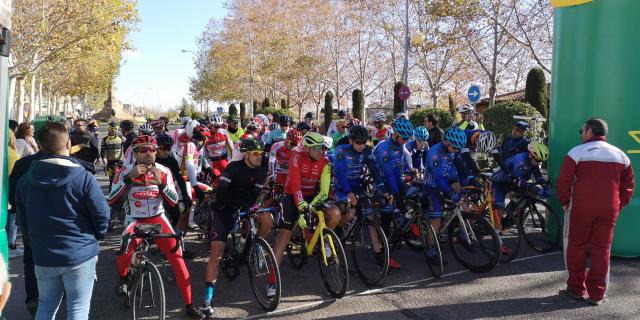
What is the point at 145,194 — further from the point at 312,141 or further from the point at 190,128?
the point at 190,128

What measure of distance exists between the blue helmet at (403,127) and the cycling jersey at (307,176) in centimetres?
131

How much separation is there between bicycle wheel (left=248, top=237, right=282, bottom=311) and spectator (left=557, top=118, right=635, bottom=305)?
3.22m

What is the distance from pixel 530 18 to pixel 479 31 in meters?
2.30

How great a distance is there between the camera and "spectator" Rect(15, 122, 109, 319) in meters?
3.25

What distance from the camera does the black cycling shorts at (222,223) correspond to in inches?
198

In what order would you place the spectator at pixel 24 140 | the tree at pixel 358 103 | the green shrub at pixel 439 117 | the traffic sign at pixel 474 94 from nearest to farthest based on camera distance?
1. the spectator at pixel 24 140
2. the traffic sign at pixel 474 94
3. the green shrub at pixel 439 117
4. the tree at pixel 358 103

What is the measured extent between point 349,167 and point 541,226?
3364 millimetres

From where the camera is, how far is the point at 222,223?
199 inches

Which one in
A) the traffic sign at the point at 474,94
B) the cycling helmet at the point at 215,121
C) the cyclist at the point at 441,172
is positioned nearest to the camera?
the cyclist at the point at 441,172

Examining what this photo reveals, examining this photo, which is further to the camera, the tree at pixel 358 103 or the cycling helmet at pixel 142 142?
the tree at pixel 358 103

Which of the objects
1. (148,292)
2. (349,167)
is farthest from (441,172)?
(148,292)

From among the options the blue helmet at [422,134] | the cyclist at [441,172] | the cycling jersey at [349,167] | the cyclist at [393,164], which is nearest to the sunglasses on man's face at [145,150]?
the cycling jersey at [349,167]

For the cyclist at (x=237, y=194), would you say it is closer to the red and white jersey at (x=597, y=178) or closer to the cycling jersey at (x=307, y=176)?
the cycling jersey at (x=307, y=176)

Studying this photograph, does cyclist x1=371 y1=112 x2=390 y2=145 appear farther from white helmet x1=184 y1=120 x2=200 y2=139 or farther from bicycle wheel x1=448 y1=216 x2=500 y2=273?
bicycle wheel x1=448 y1=216 x2=500 y2=273
